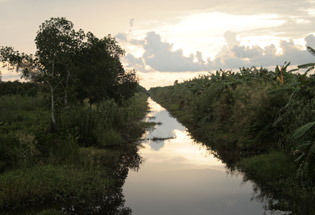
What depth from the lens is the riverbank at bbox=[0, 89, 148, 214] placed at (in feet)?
30.1

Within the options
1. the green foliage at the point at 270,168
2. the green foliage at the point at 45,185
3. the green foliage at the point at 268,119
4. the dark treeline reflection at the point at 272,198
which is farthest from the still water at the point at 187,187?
the green foliage at the point at 268,119

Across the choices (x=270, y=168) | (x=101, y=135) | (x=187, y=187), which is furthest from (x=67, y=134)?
(x=270, y=168)

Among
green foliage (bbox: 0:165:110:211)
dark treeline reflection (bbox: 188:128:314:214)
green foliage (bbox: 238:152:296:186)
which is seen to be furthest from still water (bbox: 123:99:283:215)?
green foliage (bbox: 0:165:110:211)

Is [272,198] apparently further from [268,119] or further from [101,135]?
[101,135]

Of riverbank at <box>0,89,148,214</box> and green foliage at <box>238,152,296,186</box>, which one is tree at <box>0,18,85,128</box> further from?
green foliage at <box>238,152,296,186</box>

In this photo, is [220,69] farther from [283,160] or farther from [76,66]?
[283,160]

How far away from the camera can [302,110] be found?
35.3 ft

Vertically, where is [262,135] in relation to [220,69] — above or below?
below

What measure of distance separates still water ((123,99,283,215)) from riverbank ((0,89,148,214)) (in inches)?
23.7

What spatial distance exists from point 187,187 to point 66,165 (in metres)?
4.42

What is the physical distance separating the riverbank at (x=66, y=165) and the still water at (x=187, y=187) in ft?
1.97

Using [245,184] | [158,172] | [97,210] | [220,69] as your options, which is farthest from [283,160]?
[220,69]

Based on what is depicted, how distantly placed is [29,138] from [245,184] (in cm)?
807

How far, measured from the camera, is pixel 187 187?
1132 centimetres
